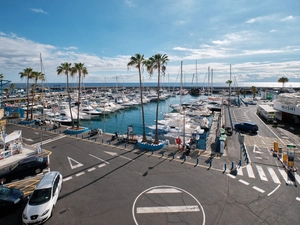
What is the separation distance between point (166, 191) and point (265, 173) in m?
10.00

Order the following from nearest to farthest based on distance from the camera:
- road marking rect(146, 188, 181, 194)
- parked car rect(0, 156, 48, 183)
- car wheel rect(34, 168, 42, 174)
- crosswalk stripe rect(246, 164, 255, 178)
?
road marking rect(146, 188, 181, 194) < parked car rect(0, 156, 48, 183) < crosswalk stripe rect(246, 164, 255, 178) < car wheel rect(34, 168, 42, 174)

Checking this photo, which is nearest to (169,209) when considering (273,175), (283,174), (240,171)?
(240,171)

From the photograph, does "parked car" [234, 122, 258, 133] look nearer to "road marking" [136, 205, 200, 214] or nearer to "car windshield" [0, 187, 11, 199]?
"road marking" [136, 205, 200, 214]

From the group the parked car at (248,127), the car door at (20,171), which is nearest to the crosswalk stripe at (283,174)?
the parked car at (248,127)

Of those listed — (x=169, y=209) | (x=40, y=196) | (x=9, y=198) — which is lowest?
(x=169, y=209)

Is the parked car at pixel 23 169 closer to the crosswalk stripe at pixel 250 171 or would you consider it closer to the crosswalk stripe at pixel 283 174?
the crosswalk stripe at pixel 250 171

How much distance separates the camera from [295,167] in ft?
58.1

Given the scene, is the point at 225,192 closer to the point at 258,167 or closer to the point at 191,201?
the point at 191,201

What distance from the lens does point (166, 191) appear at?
537 inches

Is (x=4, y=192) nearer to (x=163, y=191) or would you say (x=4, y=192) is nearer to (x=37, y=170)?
(x=37, y=170)

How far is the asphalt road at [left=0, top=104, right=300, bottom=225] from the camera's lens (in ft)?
35.7

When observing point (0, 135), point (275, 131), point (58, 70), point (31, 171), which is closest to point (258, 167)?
point (275, 131)

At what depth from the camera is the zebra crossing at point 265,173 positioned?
50.8 feet

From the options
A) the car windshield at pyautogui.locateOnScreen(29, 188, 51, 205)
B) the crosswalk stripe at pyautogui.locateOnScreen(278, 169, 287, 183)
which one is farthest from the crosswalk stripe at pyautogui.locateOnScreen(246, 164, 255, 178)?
the car windshield at pyautogui.locateOnScreen(29, 188, 51, 205)
